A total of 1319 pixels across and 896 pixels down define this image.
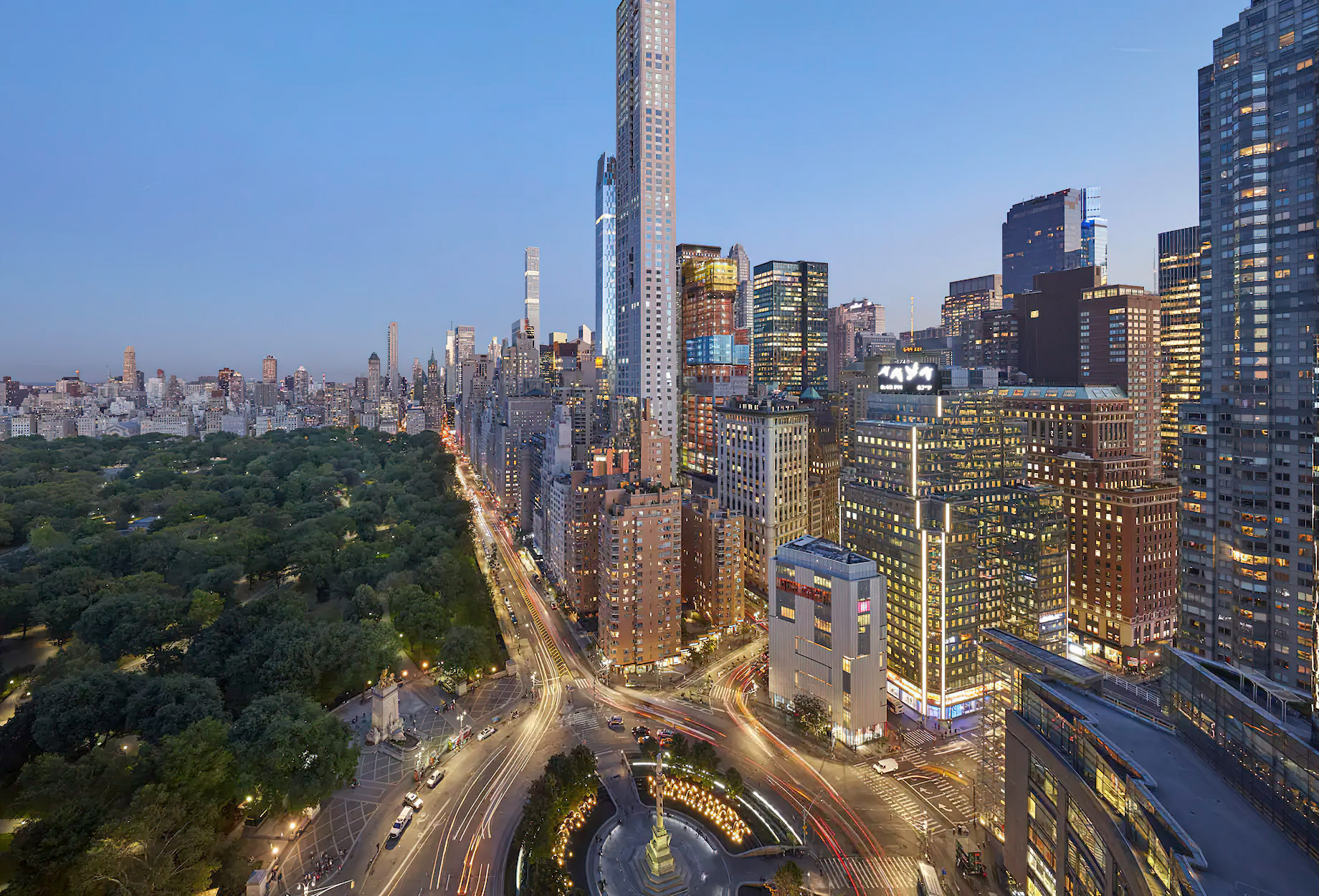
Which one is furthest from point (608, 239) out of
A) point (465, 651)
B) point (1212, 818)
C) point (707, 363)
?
point (1212, 818)

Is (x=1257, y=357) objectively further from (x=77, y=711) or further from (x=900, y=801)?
(x=77, y=711)

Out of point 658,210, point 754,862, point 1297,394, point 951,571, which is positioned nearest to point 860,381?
point 658,210

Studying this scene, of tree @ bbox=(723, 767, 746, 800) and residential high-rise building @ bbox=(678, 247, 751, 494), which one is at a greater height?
residential high-rise building @ bbox=(678, 247, 751, 494)

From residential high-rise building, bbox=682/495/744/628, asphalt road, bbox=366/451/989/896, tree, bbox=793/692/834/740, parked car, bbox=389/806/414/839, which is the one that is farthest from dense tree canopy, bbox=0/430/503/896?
tree, bbox=793/692/834/740

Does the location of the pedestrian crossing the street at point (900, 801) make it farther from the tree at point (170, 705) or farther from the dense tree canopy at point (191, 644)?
the tree at point (170, 705)

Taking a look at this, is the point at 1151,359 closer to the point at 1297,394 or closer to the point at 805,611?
the point at 1297,394

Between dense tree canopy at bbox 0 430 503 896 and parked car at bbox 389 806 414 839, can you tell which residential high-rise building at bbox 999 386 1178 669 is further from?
parked car at bbox 389 806 414 839

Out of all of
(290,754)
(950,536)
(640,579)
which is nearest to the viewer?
(290,754)
